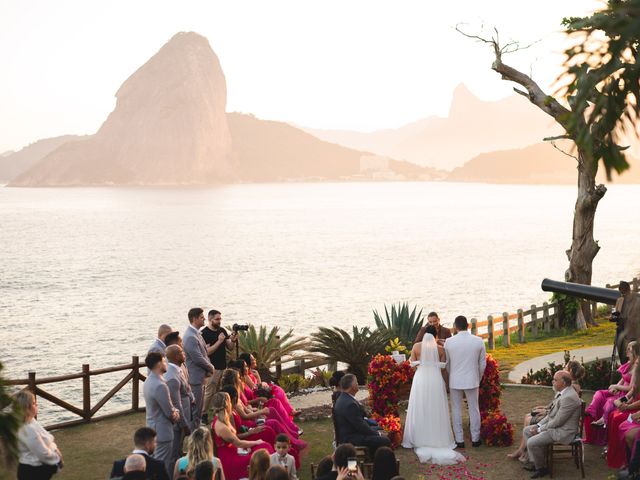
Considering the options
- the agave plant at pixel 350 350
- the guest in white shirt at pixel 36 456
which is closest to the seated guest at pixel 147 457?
the guest in white shirt at pixel 36 456

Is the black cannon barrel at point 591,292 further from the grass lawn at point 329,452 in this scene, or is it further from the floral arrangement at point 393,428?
the floral arrangement at point 393,428

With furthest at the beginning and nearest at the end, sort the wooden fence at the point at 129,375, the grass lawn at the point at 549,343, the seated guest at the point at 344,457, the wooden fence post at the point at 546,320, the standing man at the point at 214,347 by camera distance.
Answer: the wooden fence post at the point at 546,320
the grass lawn at the point at 549,343
the wooden fence at the point at 129,375
the standing man at the point at 214,347
the seated guest at the point at 344,457

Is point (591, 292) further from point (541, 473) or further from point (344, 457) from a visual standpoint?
point (344, 457)

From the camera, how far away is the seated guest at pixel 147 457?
874 centimetres


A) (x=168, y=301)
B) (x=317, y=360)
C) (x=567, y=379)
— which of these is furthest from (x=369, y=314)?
(x=567, y=379)

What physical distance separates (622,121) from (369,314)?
48.3 m

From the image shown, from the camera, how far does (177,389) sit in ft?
37.1

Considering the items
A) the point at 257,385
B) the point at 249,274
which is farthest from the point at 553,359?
the point at 249,274

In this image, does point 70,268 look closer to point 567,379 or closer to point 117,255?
point 117,255

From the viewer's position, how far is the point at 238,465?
35.5 ft

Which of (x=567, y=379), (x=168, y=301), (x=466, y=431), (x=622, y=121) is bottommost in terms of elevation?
(x=168, y=301)

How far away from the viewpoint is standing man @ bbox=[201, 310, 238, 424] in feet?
46.5

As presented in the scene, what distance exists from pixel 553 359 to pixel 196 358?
10.3 m

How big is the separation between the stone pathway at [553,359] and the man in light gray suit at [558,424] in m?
6.43
